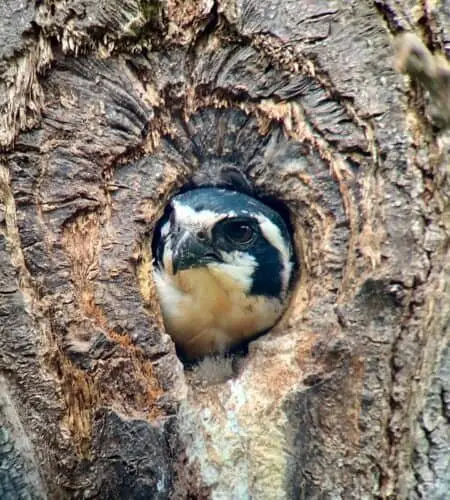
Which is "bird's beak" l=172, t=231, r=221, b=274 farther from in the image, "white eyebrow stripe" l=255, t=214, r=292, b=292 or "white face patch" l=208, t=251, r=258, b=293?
"white eyebrow stripe" l=255, t=214, r=292, b=292

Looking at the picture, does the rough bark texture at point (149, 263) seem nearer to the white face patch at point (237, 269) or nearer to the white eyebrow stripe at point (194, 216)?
the white eyebrow stripe at point (194, 216)

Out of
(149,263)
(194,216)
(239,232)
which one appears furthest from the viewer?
(239,232)

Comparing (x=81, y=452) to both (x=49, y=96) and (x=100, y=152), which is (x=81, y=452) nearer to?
(x=100, y=152)

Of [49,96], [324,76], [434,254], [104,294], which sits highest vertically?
[324,76]

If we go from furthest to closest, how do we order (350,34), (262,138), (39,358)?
(262,138), (350,34), (39,358)

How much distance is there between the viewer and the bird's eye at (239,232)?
2258mm

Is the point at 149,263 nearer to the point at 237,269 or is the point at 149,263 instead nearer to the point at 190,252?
the point at 190,252

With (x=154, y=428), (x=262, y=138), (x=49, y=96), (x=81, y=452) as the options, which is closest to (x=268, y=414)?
(x=154, y=428)

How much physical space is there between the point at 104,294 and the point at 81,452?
33cm

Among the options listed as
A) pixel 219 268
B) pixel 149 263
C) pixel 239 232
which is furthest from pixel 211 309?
pixel 149 263

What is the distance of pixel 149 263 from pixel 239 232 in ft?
1.42

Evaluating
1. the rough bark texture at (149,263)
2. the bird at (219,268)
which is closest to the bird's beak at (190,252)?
the bird at (219,268)

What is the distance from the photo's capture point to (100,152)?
180cm

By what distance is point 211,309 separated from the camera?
2365mm
